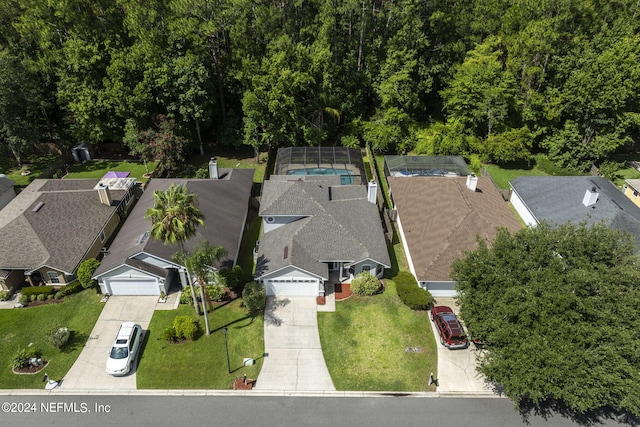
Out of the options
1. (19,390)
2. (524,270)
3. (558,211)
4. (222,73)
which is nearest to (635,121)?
(558,211)

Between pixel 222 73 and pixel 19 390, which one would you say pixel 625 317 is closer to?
pixel 19 390

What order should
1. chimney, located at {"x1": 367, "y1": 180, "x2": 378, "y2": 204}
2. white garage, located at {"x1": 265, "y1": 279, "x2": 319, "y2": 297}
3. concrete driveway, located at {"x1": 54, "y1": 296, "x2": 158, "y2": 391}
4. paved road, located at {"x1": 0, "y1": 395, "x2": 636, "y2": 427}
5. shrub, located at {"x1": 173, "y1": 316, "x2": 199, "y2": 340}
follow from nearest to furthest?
paved road, located at {"x1": 0, "y1": 395, "x2": 636, "y2": 427} → concrete driveway, located at {"x1": 54, "y1": 296, "x2": 158, "y2": 391} → shrub, located at {"x1": 173, "y1": 316, "x2": 199, "y2": 340} → white garage, located at {"x1": 265, "y1": 279, "x2": 319, "y2": 297} → chimney, located at {"x1": 367, "y1": 180, "x2": 378, "y2": 204}

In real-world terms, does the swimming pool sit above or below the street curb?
above

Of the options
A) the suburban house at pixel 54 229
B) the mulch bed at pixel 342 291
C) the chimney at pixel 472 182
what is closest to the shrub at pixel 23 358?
the suburban house at pixel 54 229

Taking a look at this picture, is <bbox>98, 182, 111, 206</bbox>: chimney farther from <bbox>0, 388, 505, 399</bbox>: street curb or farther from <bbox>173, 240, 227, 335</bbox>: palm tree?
<bbox>0, 388, 505, 399</bbox>: street curb

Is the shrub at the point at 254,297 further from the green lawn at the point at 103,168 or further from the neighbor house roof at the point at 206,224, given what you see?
the green lawn at the point at 103,168

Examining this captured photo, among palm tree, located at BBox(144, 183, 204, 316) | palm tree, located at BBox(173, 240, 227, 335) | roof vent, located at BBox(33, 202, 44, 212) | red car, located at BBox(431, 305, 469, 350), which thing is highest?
palm tree, located at BBox(144, 183, 204, 316)

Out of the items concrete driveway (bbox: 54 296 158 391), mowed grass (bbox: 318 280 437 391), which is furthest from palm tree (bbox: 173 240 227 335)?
mowed grass (bbox: 318 280 437 391)
